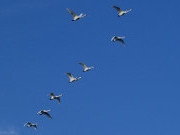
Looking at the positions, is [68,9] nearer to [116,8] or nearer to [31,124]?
[116,8]

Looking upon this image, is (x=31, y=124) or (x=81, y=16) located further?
(x=31, y=124)

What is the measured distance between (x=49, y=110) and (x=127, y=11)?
1160 inches

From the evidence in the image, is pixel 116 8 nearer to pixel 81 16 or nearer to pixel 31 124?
pixel 81 16

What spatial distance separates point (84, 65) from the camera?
527ft

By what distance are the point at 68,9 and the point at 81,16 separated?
11.0ft

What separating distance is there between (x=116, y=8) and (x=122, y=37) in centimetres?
673

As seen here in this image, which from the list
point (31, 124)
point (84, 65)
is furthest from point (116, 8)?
point (31, 124)

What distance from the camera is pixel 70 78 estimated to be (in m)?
161

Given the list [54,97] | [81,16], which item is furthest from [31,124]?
[81,16]

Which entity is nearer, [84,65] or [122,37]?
[122,37]

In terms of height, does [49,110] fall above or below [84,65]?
below

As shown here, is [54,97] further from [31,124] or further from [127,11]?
[127,11]

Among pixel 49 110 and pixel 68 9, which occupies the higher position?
pixel 68 9

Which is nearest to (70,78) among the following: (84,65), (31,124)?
(84,65)
